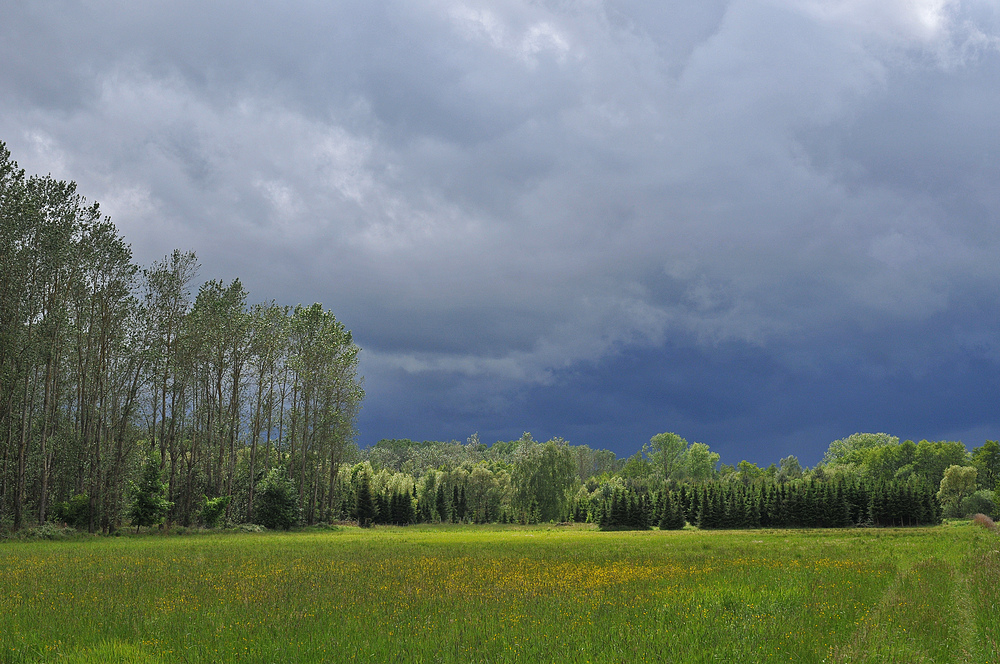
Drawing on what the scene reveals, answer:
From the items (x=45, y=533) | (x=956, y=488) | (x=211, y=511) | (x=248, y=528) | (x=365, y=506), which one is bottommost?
(x=365, y=506)

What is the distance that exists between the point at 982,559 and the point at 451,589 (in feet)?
79.5

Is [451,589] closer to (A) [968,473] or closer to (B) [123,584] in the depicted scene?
(B) [123,584]

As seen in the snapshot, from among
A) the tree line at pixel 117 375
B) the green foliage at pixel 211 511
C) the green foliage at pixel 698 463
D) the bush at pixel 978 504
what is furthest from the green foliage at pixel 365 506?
the bush at pixel 978 504

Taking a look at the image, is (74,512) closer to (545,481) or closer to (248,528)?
(248,528)

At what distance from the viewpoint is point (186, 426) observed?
220 ft

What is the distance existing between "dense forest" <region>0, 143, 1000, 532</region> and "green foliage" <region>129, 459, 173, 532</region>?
4.1 inches

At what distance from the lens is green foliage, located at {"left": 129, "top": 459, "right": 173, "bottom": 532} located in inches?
2007

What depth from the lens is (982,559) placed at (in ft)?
87.0

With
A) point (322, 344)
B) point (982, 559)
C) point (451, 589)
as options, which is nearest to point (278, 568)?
point (451, 589)

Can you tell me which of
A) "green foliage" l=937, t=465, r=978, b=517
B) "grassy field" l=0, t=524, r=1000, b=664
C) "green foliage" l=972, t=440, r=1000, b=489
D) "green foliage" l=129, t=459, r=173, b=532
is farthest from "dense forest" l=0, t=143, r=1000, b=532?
"green foliage" l=972, t=440, r=1000, b=489

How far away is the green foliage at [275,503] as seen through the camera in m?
62.9

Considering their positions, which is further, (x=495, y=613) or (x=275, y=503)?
(x=275, y=503)

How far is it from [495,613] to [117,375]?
52540 mm

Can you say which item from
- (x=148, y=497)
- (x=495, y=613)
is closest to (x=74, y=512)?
(x=148, y=497)
